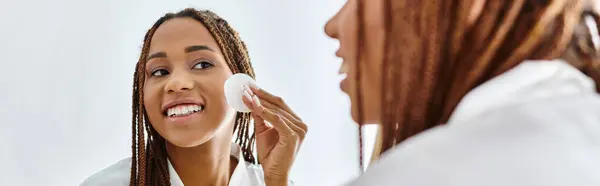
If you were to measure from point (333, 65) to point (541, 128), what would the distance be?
37.1 inches

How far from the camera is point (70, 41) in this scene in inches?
43.8

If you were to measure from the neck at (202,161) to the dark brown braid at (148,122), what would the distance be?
23mm

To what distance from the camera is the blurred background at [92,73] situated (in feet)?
3.53

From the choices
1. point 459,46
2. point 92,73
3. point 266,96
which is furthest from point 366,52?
point 92,73

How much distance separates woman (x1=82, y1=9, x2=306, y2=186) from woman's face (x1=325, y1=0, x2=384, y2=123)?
454 mm

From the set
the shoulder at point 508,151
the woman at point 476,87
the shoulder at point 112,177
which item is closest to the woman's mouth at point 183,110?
the shoulder at point 112,177

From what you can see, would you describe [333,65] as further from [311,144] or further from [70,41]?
[70,41]

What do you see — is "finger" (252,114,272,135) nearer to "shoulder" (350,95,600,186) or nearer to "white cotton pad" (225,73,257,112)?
"white cotton pad" (225,73,257,112)

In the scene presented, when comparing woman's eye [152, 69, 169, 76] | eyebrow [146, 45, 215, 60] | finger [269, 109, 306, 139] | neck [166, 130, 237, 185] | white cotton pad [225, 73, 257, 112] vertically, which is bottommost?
neck [166, 130, 237, 185]

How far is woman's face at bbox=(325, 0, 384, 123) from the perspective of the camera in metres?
0.44

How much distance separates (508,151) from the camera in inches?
13.3

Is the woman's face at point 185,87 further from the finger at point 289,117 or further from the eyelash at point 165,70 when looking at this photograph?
the finger at point 289,117

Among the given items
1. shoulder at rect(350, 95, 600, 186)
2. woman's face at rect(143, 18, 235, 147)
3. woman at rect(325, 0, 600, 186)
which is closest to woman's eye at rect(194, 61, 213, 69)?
woman's face at rect(143, 18, 235, 147)

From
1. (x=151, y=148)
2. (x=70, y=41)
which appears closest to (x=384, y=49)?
(x=151, y=148)
